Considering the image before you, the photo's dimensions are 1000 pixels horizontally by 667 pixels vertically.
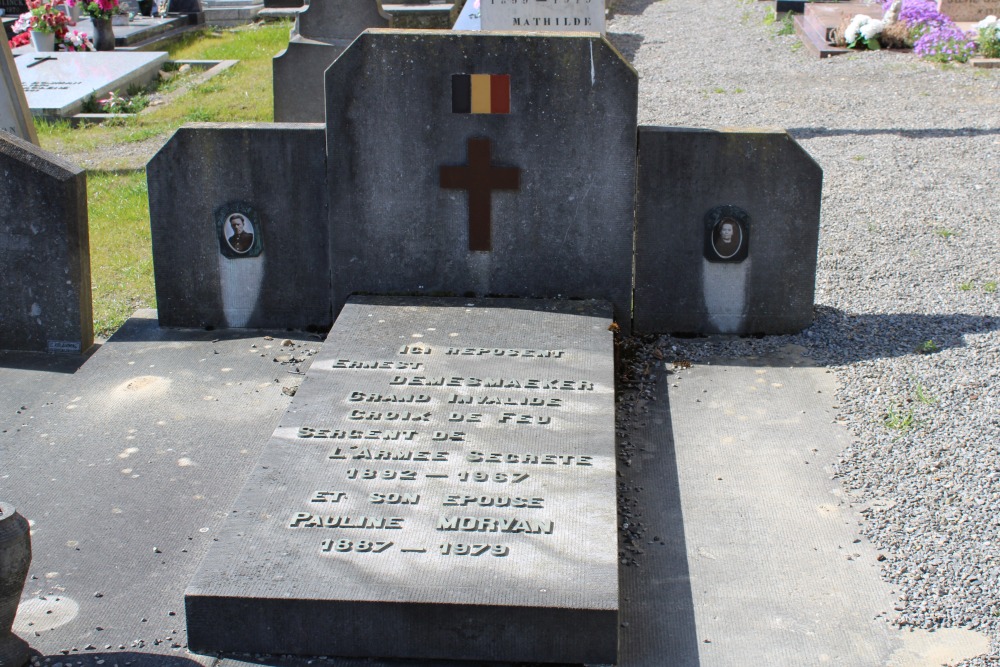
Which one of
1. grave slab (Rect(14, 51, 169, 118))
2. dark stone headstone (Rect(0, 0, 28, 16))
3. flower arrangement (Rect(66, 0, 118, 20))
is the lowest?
grave slab (Rect(14, 51, 169, 118))

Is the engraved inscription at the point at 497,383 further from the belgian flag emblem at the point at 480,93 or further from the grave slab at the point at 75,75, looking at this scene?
the grave slab at the point at 75,75

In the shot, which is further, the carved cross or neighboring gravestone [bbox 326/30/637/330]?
the carved cross

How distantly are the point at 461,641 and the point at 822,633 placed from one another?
1.11 meters

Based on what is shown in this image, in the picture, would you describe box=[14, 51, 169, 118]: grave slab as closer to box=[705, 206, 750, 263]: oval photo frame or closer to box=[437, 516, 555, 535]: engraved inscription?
box=[705, 206, 750, 263]: oval photo frame

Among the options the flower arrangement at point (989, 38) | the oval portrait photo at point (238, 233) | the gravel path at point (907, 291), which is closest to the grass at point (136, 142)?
the oval portrait photo at point (238, 233)

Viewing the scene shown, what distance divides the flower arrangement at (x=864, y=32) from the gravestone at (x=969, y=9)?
0.98 m

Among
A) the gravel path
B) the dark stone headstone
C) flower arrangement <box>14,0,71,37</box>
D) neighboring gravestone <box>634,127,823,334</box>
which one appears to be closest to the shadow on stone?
the gravel path

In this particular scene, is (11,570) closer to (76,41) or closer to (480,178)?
(480,178)

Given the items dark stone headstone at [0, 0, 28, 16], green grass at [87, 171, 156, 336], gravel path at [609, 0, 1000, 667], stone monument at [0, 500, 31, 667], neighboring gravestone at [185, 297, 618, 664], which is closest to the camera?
stone monument at [0, 500, 31, 667]

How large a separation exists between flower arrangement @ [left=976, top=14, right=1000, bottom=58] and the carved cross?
8.97 m

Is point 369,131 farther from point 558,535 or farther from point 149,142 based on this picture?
point 149,142

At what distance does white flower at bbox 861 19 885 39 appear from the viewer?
43.9ft

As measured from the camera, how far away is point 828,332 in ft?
18.6

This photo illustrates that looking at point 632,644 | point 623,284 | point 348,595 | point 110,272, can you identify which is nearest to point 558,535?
point 632,644
